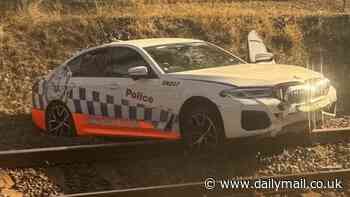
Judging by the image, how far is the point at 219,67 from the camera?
9.02 metres

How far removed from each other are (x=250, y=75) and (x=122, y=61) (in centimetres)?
204

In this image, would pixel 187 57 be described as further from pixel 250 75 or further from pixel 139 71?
pixel 250 75

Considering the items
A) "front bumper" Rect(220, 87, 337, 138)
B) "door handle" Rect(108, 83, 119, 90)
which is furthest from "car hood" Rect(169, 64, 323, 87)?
"door handle" Rect(108, 83, 119, 90)

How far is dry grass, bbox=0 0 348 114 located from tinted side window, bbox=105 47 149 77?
315cm

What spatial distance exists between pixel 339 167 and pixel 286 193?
1.38 metres

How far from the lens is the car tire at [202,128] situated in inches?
318

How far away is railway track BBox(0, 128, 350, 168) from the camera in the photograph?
8273 millimetres

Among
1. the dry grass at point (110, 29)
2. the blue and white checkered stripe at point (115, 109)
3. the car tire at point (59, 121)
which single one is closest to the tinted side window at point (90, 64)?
the blue and white checkered stripe at point (115, 109)

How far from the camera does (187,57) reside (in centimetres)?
931

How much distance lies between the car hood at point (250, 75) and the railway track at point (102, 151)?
0.71 m

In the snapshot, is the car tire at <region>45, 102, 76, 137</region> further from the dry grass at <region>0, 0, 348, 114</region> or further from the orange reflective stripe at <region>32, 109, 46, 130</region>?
the dry grass at <region>0, 0, 348, 114</region>

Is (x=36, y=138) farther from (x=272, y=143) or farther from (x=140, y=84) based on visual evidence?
(x=272, y=143)
